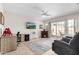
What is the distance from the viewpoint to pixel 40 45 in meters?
2.57

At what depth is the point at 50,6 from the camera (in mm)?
2381

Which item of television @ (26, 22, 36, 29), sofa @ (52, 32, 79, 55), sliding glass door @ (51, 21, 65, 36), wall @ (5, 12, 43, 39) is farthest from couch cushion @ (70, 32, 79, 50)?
television @ (26, 22, 36, 29)

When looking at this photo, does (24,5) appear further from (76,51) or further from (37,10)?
(76,51)

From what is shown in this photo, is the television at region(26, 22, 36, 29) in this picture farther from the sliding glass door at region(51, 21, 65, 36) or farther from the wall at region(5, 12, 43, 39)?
the sliding glass door at region(51, 21, 65, 36)

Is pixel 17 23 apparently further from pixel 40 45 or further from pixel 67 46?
pixel 67 46

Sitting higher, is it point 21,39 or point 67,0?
point 67,0

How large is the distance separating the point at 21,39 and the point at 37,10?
0.77 meters

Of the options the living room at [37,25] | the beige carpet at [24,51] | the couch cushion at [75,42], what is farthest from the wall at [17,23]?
the couch cushion at [75,42]

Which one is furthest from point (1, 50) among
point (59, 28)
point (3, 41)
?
point (59, 28)

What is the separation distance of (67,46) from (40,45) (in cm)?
63

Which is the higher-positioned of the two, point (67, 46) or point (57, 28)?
point (57, 28)

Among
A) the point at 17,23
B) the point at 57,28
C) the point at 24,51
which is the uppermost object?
the point at 17,23

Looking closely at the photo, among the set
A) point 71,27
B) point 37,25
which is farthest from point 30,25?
point 71,27

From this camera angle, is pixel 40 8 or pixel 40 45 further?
pixel 40 45
